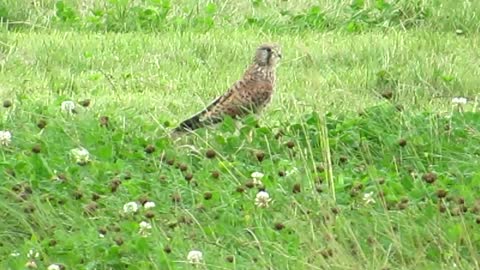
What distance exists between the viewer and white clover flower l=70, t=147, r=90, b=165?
21.1 feet

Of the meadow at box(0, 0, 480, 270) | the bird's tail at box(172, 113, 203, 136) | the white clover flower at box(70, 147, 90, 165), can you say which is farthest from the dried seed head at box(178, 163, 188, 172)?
the bird's tail at box(172, 113, 203, 136)

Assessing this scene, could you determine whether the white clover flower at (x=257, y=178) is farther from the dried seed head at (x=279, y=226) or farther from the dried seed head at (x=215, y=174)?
the dried seed head at (x=279, y=226)

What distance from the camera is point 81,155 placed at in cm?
645

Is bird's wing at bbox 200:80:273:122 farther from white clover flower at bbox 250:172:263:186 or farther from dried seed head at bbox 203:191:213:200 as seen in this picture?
dried seed head at bbox 203:191:213:200

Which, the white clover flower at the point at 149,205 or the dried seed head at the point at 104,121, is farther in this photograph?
the dried seed head at the point at 104,121

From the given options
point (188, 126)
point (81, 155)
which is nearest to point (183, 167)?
point (81, 155)

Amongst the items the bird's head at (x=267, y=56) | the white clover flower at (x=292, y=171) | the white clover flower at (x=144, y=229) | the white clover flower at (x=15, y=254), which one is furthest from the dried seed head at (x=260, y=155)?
the white clover flower at (x=15, y=254)

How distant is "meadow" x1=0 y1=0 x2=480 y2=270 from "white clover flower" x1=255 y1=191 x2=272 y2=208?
0.01 metres

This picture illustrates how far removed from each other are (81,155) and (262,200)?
3.19 feet

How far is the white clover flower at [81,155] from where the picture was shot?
6.43 metres

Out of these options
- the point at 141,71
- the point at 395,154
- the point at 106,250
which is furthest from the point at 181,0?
the point at 106,250

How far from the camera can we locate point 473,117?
6953 millimetres

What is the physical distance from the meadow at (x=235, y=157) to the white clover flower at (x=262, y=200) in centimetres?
1

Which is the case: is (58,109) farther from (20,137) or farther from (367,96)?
(367,96)
